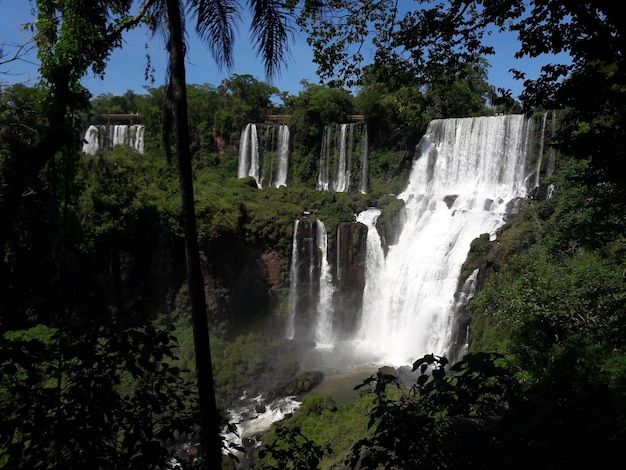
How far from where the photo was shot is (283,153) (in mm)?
31031

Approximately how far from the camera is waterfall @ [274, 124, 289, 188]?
102 ft

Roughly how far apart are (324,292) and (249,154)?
15.5 m

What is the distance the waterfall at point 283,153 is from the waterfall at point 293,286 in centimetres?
1068

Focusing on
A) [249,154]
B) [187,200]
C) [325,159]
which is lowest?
[187,200]

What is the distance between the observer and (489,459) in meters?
1.81

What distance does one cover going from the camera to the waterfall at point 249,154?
104 feet

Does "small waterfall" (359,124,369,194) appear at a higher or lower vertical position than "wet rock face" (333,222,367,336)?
higher

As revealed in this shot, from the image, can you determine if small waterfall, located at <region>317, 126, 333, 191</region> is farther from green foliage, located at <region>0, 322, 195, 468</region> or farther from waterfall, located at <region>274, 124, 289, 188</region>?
green foliage, located at <region>0, 322, 195, 468</region>

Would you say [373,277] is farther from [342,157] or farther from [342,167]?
[342,157]

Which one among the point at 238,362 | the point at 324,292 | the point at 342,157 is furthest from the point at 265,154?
the point at 238,362

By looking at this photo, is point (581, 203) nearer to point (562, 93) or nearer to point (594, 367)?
point (594, 367)

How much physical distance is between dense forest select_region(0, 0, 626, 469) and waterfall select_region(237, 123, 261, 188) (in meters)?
5.23

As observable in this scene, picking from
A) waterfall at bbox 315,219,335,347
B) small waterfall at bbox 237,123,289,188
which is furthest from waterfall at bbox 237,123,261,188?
waterfall at bbox 315,219,335,347

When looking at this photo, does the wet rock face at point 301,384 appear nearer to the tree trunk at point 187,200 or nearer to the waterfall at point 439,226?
the waterfall at point 439,226
